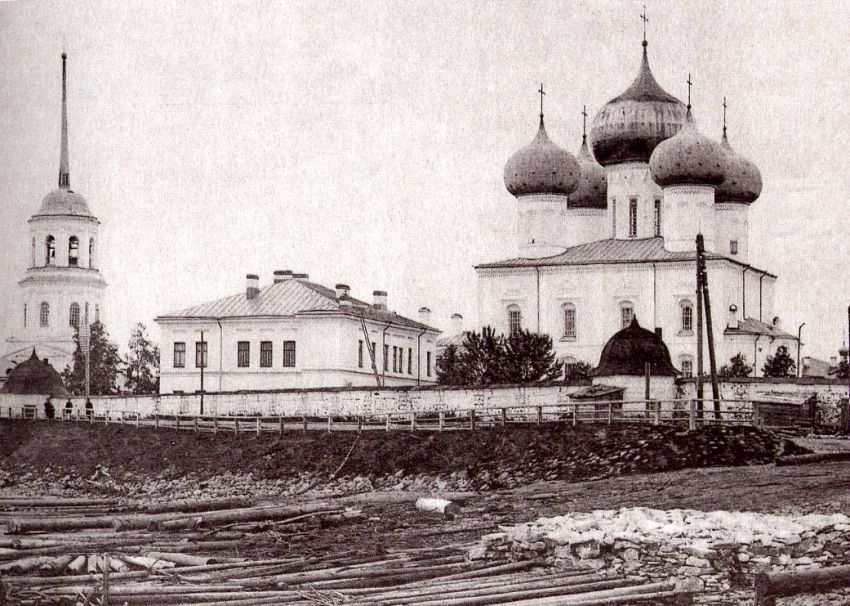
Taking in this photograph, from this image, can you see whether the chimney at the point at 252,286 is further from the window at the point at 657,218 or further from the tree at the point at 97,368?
the window at the point at 657,218

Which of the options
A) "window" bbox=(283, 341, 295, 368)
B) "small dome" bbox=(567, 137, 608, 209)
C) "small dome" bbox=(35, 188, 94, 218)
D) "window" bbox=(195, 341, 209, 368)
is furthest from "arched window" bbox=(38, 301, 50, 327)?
"small dome" bbox=(567, 137, 608, 209)

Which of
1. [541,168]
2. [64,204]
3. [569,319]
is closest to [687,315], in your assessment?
[569,319]

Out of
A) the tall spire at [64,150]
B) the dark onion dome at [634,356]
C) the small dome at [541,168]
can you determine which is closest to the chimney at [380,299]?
the small dome at [541,168]

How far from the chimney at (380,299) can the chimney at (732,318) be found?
7.37 m

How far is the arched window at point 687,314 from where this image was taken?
33.8 m

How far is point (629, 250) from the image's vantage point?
114 ft

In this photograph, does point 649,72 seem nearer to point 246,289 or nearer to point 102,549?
point 246,289

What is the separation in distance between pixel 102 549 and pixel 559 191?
73.3 feet

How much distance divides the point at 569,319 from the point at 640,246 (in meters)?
2.20

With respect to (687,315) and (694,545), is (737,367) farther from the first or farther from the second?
(694,545)

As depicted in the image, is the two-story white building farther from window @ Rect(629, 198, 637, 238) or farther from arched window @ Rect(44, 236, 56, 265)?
window @ Rect(629, 198, 637, 238)

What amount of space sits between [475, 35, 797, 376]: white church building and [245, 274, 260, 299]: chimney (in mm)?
4780

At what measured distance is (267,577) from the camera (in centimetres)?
1331

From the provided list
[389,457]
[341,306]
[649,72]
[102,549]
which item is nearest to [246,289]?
[341,306]
